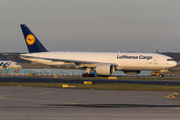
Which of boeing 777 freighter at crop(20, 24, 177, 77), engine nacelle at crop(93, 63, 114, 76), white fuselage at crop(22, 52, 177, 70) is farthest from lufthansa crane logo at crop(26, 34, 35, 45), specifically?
engine nacelle at crop(93, 63, 114, 76)

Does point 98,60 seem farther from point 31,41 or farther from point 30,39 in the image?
point 30,39

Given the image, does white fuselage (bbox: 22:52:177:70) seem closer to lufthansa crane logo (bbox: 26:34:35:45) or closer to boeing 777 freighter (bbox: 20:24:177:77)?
boeing 777 freighter (bbox: 20:24:177:77)

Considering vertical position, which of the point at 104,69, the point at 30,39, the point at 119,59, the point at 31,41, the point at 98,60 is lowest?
the point at 104,69

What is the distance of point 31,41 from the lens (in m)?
60.9

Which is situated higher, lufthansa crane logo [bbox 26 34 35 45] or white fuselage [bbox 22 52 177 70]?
lufthansa crane logo [bbox 26 34 35 45]

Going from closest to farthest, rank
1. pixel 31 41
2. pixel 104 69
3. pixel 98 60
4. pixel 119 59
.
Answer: pixel 104 69 < pixel 119 59 < pixel 98 60 < pixel 31 41

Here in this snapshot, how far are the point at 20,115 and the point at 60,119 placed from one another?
2.29m

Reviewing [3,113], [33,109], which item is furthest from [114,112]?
[3,113]

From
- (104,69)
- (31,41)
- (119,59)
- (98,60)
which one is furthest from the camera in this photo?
(31,41)

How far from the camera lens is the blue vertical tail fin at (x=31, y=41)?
199ft

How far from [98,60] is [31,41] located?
15414mm

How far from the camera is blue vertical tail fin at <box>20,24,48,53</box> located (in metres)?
60.7

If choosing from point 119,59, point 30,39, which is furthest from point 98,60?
point 30,39

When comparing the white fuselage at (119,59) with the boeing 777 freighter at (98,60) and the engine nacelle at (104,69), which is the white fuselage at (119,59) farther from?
the engine nacelle at (104,69)
